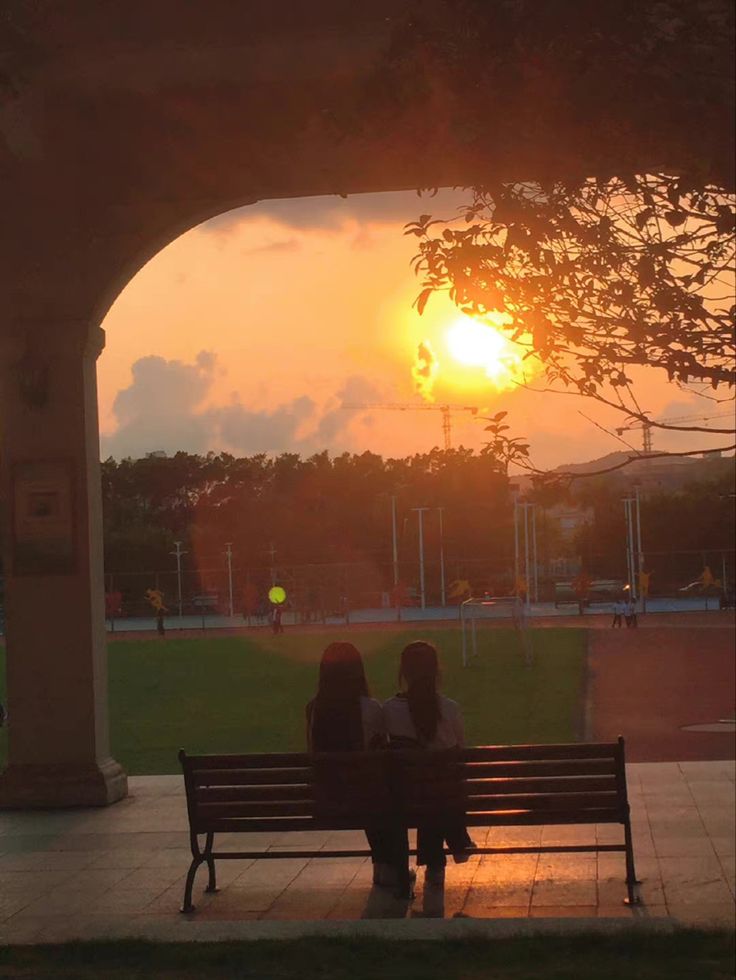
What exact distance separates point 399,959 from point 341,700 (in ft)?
5.25

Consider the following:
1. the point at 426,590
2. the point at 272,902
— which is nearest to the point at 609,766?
the point at 272,902

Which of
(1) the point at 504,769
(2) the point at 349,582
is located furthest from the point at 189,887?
(2) the point at 349,582

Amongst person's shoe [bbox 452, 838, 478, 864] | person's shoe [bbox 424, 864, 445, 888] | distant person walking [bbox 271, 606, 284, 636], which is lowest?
distant person walking [bbox 271, 606, 284, 636]

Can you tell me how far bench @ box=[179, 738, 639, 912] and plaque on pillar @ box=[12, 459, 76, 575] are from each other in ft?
12.3

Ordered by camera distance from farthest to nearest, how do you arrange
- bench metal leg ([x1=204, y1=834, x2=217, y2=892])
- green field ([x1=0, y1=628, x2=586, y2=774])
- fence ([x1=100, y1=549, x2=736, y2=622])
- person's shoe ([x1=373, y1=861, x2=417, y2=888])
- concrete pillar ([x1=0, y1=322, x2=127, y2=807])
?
1. fence ([x1=100, y1=549, x2=736, y2=622])
2. green field ([x1=0, y1=628, x2=586, y2=774])
3. concrete pillar ([x1=0, y1=322, x2=127, y2=807])
4. bench metal leg ([x1=204, y1=834, x2=217, y2=892])
5. person's shoe ([x1=373, y1=861, x2=417, y2=888])

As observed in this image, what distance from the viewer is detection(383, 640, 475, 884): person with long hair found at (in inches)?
281

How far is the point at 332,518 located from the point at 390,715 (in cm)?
7217

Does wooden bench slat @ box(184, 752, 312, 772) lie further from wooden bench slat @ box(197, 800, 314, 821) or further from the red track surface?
the red track surface

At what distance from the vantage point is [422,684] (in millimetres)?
7184

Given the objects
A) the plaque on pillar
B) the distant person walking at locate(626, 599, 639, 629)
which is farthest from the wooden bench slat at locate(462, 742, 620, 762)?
the distant person walking at locate(626, 599, 639, 629)

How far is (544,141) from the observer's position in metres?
4.42

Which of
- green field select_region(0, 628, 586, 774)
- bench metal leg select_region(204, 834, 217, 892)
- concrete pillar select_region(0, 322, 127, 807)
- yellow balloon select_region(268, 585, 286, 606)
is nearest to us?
bench metal leg select_region(204, 834, 217, 892)

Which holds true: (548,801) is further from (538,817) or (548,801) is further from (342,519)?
(342,519)

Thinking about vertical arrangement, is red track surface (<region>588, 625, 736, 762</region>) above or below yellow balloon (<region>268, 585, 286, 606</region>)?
below
